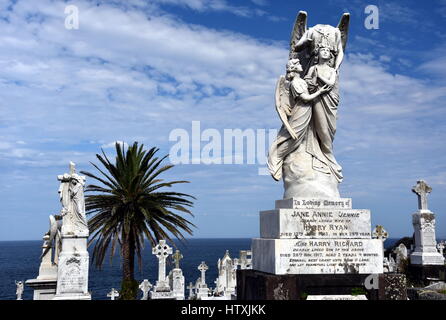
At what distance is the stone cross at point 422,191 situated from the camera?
59.1 feet

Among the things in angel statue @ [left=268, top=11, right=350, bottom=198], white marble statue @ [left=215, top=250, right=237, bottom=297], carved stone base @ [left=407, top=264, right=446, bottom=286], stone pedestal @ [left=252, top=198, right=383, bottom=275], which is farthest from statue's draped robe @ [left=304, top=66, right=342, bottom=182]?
white marble statue @ [left=215, top=250, right=237, bottom=297]

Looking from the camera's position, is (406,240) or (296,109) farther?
(406,240)

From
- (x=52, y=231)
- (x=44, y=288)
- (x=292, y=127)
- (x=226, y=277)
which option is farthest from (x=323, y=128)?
(x=226, y=277)

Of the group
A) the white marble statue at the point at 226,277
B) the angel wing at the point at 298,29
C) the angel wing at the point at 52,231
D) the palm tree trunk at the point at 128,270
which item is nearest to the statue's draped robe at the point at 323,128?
the angel wing at the point at 298,29

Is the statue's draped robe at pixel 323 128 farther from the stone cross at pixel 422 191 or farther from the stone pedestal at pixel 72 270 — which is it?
the stone cross at pixel 422 191

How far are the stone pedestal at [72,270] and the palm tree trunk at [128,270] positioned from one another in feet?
9.08

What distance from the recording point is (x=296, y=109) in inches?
332

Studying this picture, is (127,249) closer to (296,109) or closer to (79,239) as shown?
(79,239)

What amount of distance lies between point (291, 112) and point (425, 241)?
12138mm

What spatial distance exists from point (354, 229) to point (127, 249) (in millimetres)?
12356

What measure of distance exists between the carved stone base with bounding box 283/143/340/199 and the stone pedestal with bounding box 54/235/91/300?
7929 millimetres

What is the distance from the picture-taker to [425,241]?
17625 millimetres

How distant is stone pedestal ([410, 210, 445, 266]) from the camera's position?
56.5ft
